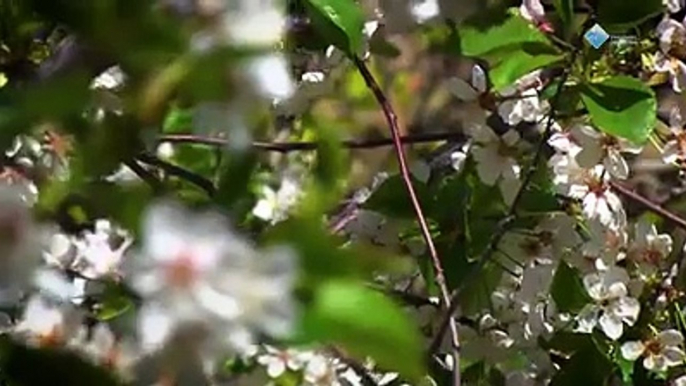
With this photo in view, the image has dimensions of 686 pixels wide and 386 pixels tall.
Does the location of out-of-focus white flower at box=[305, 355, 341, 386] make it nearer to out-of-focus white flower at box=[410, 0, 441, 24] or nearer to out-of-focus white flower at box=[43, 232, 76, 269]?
out-of-focus white flower at box=[43, 232, 76, 269]

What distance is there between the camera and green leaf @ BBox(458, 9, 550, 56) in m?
0.97

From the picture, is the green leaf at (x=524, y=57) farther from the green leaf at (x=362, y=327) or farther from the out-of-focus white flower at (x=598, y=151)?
the green leaf at (x=362, y=327)

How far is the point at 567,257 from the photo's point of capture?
1148mm

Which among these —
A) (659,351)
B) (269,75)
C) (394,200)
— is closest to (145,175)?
(269,75)

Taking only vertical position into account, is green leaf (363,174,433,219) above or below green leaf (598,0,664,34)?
below

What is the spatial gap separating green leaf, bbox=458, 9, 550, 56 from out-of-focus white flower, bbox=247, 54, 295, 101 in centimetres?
54

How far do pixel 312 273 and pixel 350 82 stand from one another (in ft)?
2.53

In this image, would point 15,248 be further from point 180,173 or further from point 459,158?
point 459,158

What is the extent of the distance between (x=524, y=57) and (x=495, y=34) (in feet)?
0.09

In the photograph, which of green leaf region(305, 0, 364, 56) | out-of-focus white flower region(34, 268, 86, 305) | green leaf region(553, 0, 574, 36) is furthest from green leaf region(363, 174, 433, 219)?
out-of-focus white flower region(34, 268, 86, 305)

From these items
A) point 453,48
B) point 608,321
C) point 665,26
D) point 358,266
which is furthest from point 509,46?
point 358,266

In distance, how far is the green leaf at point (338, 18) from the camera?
2.28ft

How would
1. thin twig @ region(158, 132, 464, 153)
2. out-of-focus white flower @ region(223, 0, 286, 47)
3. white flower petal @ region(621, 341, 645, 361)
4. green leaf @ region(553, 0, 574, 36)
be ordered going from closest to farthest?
out-of-focus white flower @ region(223, 0, 286, 47) → thin twig @ region(158, 132, 464, 153) → green leaf @ region(553, 0, 574, 36) → white flower petal @ region(621, 341, 645, 361)

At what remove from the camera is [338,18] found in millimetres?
723
